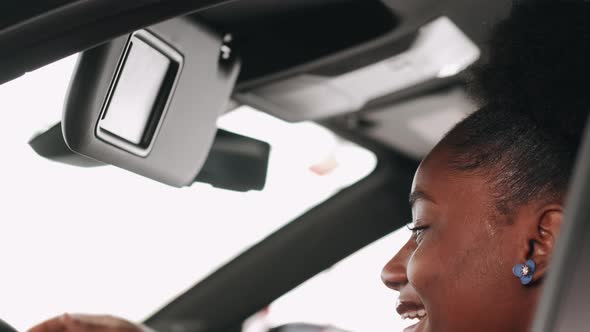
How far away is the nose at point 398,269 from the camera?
1511mm

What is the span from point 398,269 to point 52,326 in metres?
0.60

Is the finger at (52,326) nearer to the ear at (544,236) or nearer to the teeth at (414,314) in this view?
the teeth at (414,314)

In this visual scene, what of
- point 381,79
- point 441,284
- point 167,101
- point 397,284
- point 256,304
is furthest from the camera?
point 256,304

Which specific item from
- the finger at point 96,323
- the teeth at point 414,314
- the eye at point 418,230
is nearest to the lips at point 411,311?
the teeth at point 414,314

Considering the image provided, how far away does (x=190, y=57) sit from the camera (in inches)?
68.6

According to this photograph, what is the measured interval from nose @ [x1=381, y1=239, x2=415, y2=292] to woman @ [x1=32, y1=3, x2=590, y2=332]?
0.25 feet

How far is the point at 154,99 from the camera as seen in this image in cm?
165

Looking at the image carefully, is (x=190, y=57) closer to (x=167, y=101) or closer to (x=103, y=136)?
(x=167, y=101)

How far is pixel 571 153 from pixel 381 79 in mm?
1179

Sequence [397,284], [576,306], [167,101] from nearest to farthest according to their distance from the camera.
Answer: [576,306]
[397,284]
[167,101]

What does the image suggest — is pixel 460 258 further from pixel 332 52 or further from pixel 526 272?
pixel 332 52

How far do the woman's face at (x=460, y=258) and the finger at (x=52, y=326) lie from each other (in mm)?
576

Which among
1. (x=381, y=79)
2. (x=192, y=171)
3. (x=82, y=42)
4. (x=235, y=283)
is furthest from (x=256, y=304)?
(x=82, y=42)

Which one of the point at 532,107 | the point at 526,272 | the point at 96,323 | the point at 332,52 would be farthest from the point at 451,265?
the point at 332,52
